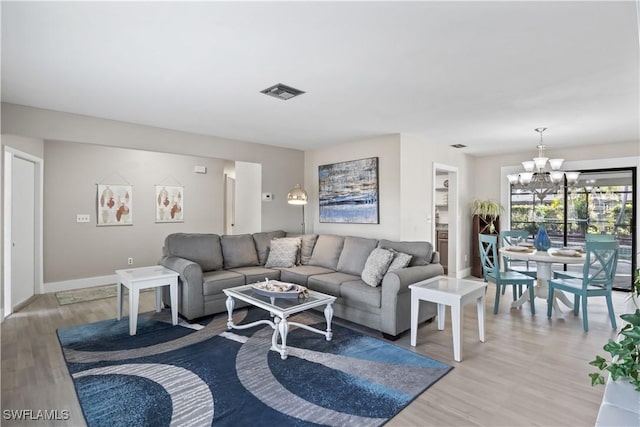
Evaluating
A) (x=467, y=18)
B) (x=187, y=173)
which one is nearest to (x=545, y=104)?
(x=467, y=18)

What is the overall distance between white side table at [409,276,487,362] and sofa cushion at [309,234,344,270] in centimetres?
148

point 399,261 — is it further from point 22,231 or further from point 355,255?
point 22,231

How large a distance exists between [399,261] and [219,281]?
6.93 feet

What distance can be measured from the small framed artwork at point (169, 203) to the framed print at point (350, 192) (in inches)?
109

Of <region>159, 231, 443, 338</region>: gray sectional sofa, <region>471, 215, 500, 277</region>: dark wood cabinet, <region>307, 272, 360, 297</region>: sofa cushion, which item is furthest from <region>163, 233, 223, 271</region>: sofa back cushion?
<region>471, 215, 500, 277</region>: dark wood cabinet

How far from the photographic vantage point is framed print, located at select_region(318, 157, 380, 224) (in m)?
5.04

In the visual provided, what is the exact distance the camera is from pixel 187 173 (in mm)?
6543

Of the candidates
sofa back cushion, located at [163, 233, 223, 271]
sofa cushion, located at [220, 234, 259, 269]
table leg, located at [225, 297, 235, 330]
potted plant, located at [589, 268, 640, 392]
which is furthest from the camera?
sofa cushion, located at [220, 234, 259, 269]

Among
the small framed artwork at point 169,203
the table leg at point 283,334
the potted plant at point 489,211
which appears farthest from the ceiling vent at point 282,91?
the potted plant at point 489,211

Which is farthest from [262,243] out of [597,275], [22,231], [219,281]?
[597,275]

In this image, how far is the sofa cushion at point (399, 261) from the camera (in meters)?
3.64

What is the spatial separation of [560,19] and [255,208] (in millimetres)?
4708

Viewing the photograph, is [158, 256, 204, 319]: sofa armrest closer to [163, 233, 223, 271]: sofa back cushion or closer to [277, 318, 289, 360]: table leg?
[163, 233, 223, 271]: sofa back cushion

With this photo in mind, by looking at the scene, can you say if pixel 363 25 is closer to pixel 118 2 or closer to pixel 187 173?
pixel 118 2
